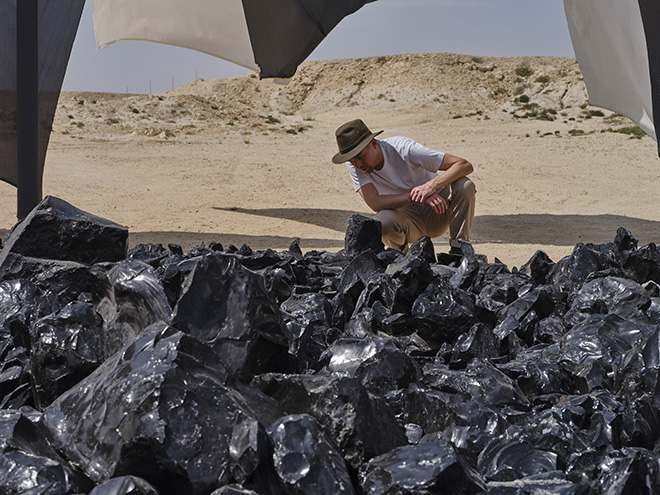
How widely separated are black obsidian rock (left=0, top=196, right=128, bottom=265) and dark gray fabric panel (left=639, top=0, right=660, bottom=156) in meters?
2.84

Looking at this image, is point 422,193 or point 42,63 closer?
point 422,193

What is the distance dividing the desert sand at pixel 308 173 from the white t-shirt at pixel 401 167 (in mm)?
1108

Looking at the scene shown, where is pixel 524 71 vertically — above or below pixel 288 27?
below

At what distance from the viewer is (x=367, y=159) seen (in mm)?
4852

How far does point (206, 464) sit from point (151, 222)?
6728mm

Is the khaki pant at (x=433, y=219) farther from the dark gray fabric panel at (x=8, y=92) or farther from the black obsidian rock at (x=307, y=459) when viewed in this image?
A: the black obsidian rock at (x=307, y=459)

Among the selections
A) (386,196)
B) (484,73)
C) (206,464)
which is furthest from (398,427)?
(484,73)

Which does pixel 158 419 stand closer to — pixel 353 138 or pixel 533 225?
pixel 353 138

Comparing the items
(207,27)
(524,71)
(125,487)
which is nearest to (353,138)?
(125,487)

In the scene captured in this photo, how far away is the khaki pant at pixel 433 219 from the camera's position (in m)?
5.08

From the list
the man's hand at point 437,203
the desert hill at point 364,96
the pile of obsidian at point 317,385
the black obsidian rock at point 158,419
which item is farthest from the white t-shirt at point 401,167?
the desert hill at point 364,96

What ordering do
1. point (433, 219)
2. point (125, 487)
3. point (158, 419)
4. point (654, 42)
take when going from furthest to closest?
point (433, 219) → point (654, 42) → point (158, 419) → point (125, 487)

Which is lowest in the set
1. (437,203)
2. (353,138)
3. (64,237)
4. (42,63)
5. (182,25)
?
(437,203)

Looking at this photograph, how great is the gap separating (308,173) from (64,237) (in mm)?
9544
